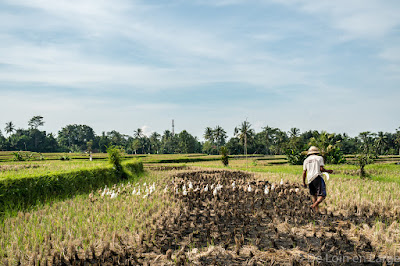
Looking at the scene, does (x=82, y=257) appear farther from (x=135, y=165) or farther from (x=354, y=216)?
(x=135, y=165)

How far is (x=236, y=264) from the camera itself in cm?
494

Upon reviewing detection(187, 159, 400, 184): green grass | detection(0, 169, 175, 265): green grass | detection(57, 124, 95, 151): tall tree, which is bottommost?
detection(187, 159, 400, 184): green grass

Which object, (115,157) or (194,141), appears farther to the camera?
(194,141)

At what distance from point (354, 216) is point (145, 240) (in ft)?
20.6

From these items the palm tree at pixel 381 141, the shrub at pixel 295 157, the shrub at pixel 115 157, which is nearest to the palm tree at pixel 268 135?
the palm tree at pixel 381 141

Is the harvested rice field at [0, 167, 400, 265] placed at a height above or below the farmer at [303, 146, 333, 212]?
below

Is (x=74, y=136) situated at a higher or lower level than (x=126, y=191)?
higher

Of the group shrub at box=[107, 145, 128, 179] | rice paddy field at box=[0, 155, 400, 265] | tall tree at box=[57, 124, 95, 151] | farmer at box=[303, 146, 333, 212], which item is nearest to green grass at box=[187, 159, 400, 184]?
rice paddy field at box=[0, 155, 400, 265]

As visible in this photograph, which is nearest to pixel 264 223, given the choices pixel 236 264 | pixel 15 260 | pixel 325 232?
pixel 325 232

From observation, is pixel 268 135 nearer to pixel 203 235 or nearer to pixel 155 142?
pixel 155 142

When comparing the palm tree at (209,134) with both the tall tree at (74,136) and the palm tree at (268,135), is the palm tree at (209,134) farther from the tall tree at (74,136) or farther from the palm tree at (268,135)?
the tall tree at (74,136)

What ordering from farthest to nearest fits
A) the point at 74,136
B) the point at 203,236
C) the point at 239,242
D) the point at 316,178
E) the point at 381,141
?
the point at 74,136
the point at 381,141
the point at 316,178
the point at 203,236
the point at 239,242

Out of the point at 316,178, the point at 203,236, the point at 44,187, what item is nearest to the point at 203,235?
the point at 203,236

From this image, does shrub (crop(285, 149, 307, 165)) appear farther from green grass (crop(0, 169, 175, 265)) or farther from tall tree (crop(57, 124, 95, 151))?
tall tree (crop(57, 124, 95, 151))
